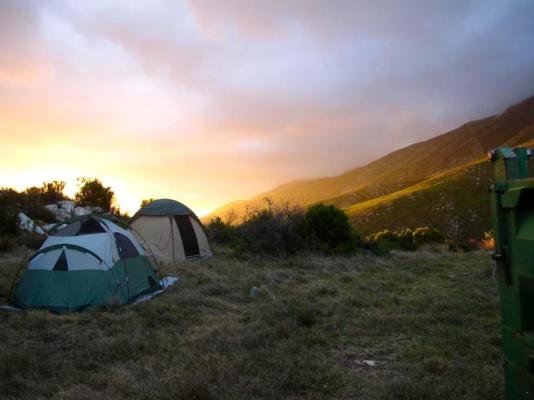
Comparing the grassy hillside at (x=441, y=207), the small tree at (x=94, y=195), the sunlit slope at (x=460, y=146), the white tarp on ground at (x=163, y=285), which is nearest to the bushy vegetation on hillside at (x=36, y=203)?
the small tree at (x=94, y=195)

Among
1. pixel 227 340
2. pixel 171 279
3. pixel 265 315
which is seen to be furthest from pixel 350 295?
pixel 171 279

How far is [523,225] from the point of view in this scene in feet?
7.79

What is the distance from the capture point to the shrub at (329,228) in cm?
1580

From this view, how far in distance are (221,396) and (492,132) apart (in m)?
176

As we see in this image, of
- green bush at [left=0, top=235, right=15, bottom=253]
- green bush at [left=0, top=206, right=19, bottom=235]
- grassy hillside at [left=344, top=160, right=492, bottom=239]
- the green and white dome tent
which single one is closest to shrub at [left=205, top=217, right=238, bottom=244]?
green bush at [left=0, top=206, right=19, bottom=235]

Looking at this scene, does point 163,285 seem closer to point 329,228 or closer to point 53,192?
point 329,228

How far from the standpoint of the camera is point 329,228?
15992mm

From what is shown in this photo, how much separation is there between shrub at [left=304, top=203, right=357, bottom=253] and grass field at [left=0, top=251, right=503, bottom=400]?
19.2 ft

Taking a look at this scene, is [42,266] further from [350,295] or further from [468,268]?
[468,268]

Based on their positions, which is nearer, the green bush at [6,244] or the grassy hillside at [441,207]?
the green bush at [6,244]

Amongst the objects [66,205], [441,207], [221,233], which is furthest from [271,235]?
[441,207]

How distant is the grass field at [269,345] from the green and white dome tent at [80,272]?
566 mm

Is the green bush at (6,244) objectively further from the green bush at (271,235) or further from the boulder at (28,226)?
the green bush at (271,235)

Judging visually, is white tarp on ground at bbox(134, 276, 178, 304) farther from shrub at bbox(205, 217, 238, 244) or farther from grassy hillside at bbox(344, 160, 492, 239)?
grassy hillside at bbox(344, 160, 492, 239)
